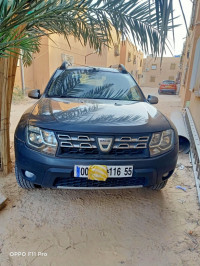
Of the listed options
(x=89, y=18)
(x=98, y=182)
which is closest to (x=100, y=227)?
(x=98, y=182)

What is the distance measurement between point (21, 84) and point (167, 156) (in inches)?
390

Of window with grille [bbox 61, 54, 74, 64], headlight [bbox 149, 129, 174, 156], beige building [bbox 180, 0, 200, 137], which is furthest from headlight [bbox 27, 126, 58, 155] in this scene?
window with grille [bbox 61, 54, 74, 64]

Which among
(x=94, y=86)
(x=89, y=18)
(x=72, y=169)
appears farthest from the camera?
(x=94, y=86)

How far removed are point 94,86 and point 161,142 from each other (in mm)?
1370

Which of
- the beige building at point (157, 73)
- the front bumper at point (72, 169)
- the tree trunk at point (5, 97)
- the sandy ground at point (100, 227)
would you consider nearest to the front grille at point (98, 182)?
the front bumper at point (72, 169)

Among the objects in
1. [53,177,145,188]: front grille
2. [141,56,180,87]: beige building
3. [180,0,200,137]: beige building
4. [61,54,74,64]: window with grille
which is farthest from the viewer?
[141,56,180,87]: beige building

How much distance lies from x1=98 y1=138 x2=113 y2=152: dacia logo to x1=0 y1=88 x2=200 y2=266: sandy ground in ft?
2.44

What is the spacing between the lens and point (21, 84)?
10.1m

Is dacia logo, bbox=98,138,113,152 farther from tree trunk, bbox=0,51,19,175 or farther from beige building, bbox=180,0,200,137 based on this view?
beige building, bbox=180,0,200,137

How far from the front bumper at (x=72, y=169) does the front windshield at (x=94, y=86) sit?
1.07m

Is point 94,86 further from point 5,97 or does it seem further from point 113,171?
point 113,171

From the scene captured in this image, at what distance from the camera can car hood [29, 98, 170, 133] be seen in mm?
1724

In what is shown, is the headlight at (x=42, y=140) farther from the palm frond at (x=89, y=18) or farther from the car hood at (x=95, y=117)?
the palm frond at (x=89, y=18)

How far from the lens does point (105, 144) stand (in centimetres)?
172
